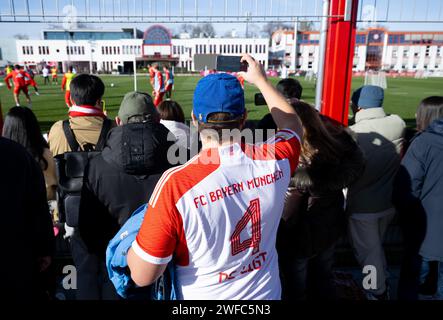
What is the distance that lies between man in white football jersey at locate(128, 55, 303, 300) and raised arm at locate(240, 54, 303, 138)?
8.6 inches

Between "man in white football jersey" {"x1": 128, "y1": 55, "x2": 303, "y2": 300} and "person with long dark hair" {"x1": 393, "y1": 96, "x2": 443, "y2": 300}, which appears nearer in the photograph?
"man in white football jersey" {"x1": 128, "y1": 55, "x2": 303, "y2": 300}

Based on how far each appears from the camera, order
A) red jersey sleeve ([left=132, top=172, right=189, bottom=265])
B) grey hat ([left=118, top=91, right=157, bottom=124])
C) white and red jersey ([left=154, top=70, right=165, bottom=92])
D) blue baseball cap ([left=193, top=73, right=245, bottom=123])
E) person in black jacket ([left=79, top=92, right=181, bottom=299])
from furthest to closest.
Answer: white and red jersey ([left=154, top=70, right=165, bottom=92]), grey hat ([left=118, top=91, right=157, bottom=124]), person in black jacket ([left=79, top=92, right=181, bottom=299]), blue baseball cap ([left=193, top=73, right=245, bottom=123]), red jersey sleeve ([left=132, top=172, right=189, bottom=265])

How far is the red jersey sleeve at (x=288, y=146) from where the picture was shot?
1.72 meters

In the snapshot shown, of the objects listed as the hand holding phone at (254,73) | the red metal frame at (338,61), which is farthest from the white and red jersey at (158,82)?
the hand holding phone at (254,73)

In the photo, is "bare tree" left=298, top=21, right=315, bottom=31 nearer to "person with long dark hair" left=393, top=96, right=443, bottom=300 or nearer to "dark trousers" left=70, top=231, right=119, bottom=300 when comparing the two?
"person with long dark hair" left=393, top=96, right=443, bottom=300

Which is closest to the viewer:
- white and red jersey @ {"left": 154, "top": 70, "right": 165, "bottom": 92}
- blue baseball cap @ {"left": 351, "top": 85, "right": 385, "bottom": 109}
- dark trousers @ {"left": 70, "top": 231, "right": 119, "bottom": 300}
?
dark trousers @ {"left": 70, "top": 231, "right": 119, "bottom": 300}

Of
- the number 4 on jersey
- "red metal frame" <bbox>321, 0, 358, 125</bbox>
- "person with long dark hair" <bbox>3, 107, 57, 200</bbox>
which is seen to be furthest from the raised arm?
"person with long dark hair" <bbox>3, 107, 57, 200</bbox>

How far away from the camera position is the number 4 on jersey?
152 cm

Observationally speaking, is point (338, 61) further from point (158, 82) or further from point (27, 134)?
point (158, 82)

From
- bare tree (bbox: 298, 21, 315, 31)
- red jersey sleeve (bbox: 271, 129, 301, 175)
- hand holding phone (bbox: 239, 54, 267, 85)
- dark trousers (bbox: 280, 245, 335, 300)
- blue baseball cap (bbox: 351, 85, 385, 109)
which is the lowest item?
dark trousers (bbox: 280, 245, 335, 300)

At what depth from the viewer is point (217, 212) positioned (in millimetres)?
1439

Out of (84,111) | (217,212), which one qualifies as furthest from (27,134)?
(217,212)
